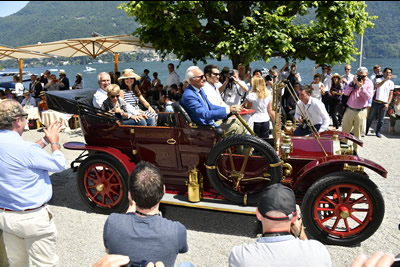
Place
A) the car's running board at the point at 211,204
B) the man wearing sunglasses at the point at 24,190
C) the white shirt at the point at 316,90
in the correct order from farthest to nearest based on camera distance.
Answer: the white shirt at the point at 316,90
the car's running board at the point at 211,204
the man wearing sunglasses at the point at 24,190

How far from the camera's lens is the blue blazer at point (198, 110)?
12.5ft

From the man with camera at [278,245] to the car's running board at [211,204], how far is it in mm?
1986

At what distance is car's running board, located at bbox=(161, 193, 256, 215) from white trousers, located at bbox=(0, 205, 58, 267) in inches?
58.2

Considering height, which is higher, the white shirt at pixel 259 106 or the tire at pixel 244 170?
the white shirt at pixel 259 106

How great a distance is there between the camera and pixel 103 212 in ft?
14.9

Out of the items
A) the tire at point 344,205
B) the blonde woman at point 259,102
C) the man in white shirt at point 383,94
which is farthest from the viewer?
the man in white shirt at point 383,94

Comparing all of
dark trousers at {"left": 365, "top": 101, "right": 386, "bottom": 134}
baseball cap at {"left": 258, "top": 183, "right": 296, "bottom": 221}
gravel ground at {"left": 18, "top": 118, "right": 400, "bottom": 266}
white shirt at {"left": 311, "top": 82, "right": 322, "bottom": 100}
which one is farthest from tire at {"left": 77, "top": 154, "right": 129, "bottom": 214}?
dark trousers at {"left": 365, "top": 101, "right": 386, "bottom": 134}

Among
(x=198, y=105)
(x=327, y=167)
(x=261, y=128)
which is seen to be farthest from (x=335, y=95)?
(x=198, y=105)

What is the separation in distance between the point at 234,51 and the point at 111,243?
8.24m

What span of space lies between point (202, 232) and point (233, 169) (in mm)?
923

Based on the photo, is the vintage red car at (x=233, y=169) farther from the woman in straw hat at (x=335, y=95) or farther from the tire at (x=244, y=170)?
the woman in straw hat at (x=335, y=95)

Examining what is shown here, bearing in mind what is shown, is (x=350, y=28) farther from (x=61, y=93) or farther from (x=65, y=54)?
(x=65, y=54)

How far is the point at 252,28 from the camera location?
9258mm

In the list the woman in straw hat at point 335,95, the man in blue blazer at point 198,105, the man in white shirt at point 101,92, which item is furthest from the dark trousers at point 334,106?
the man in white shirt at point 101,92
